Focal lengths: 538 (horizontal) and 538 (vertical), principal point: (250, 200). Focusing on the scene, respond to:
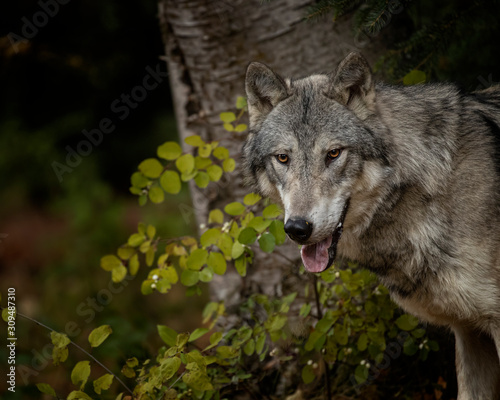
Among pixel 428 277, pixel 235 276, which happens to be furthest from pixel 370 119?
pixel 235 276

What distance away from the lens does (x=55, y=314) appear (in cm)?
675

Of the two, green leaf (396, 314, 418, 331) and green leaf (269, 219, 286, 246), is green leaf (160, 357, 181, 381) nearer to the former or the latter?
green leaf (269, 219, 286, 246)

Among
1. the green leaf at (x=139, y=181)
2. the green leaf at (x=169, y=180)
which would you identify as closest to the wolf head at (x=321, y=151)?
the green leaf at (x=169, y=180)

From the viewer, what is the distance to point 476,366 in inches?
125

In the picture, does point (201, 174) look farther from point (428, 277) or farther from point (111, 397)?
point (111, 397)

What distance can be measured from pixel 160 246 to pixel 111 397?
3.58 metres

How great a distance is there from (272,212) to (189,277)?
617 millimetres

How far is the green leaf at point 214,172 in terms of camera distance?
334cm

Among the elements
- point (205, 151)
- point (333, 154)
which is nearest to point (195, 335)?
point (205, 151)

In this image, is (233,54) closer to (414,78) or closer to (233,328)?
(414,78)

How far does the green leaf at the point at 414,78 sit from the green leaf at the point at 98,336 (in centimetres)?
233

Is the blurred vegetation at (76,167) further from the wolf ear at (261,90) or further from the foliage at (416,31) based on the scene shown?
the foliage at (416,31)

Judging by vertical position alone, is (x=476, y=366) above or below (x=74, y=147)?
above

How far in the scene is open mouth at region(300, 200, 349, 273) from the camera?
2.78 meters
